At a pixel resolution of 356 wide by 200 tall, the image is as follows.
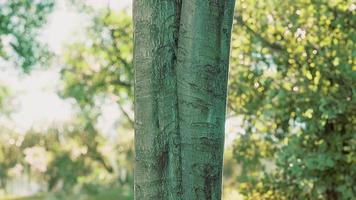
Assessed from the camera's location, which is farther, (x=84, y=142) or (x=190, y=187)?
(x=84, y=142)

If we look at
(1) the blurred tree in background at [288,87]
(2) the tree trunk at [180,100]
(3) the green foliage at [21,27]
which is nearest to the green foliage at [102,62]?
(1) the blurred tree in background at [288,87]

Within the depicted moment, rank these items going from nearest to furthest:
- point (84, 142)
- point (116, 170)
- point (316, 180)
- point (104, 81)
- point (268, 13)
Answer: point (316, 180) → point (268, 13) → point (104, 81) → point (84, 142) → point (116, 170)

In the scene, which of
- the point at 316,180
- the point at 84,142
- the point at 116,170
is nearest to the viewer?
the point at 316,180

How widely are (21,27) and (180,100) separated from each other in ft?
25.2

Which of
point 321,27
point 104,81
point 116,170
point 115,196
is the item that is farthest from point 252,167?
point 116,170

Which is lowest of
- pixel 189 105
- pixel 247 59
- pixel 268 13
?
pixel 189 105

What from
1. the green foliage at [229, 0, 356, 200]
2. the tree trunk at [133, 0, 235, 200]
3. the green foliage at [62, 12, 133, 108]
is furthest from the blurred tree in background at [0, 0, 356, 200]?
the tree trunk at [133, 0, 235, 200]

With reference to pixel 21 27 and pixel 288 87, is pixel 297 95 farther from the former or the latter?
pixel 21 27

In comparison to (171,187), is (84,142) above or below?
above

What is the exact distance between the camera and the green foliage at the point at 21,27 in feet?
37.9

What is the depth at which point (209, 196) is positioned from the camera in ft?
15.6

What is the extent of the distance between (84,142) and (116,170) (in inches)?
499

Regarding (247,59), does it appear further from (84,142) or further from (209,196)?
(84,142)

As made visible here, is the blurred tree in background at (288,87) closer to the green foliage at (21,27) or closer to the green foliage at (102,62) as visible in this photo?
the green foliage at (21,27)
